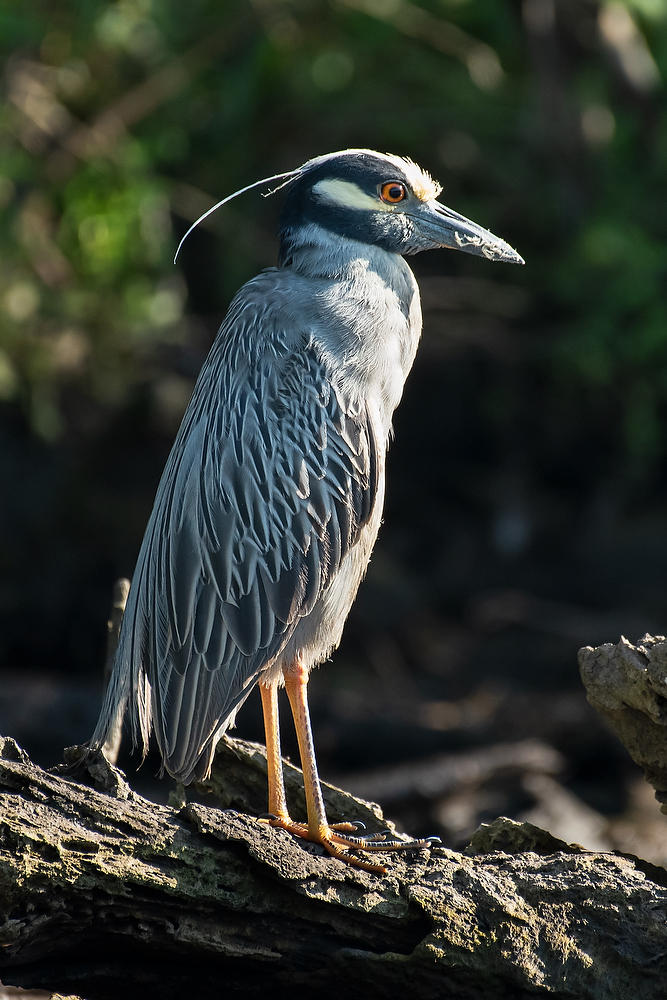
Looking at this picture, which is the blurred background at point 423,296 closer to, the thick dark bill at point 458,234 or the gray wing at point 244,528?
the gray wing at point 244,528

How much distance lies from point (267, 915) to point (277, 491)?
1362mm

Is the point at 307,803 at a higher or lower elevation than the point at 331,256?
lower

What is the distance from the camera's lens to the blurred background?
803 centimetres

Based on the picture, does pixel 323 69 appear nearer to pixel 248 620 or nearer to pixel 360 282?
pixel 360 282

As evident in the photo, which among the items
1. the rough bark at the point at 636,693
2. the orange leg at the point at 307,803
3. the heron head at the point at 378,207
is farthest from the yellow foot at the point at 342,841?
the heron head at the point at 378,207

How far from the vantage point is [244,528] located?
3.80m

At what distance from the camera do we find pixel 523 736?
6.98 metres

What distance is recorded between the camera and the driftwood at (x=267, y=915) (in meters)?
2.82

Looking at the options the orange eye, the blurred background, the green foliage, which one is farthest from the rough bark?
the green foliage

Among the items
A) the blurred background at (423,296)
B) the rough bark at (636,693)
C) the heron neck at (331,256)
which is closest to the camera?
the rough bark at (636,693)

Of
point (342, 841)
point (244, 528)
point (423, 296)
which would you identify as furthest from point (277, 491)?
point (423, 296)

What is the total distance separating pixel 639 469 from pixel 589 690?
5286 mm

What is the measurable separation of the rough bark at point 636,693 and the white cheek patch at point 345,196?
1706mm

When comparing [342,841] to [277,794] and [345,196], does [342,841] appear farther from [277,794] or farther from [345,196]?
[345,196]
